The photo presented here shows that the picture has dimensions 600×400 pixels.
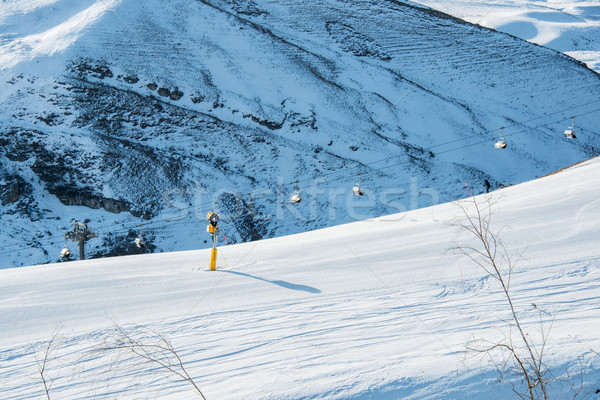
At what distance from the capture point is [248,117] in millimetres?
40438

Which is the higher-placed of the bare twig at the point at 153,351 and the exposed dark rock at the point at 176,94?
the bare twig at the point at 153,351

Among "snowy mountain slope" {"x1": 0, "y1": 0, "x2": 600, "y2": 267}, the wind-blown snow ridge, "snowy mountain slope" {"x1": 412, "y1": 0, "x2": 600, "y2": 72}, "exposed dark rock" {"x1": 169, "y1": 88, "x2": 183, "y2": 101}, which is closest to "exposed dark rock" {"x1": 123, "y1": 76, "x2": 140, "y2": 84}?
"snowy mountain slope" {"x1": 0, "y1": 0, "x2": 600, "y2": 267}

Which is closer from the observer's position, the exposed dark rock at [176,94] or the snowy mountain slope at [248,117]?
the snowy mountain slope at [248,117]

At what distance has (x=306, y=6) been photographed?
56531 mm

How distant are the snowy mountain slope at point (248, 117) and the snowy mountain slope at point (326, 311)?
59.6 ft

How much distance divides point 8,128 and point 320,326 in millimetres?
35520

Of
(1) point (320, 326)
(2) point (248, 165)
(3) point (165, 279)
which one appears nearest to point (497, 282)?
(1) point (320, 326)

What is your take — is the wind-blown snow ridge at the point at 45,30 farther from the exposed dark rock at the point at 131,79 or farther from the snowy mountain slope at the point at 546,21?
the snowy mountain slope at the point at 546,21

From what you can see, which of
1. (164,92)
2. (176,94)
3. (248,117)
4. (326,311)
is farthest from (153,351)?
(164,92)

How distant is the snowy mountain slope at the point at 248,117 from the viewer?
107 ft

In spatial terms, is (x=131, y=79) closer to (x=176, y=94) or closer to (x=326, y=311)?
(x=176, y=94)

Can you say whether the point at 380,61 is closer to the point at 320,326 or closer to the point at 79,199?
the point at 79,199

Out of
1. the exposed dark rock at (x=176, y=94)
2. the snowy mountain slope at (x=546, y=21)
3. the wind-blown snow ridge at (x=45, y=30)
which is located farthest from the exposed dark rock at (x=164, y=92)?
the snowy mountain slope at (x=546, y=21)

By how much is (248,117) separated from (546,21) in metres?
63.2
